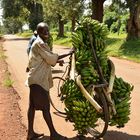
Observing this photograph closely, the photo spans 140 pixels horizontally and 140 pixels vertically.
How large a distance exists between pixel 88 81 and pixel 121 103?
640mm

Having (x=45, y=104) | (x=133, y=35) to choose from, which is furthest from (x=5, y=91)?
(x=133, y=35)

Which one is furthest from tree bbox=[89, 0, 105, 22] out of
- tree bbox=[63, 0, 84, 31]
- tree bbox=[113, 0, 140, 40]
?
tree bbox=[113, 0, 140, 40]

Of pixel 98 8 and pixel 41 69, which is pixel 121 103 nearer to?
pixel 41 69

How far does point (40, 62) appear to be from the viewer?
6516 mm

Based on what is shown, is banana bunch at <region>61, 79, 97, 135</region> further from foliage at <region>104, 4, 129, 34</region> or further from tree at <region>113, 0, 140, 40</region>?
foliage at <region>104, 4, 129, 34</region>

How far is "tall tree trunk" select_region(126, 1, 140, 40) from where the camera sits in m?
27.4

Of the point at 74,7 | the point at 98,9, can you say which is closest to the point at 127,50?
the point at 98,9

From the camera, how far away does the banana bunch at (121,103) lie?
6605mm

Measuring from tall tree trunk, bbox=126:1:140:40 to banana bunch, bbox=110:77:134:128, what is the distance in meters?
21.1

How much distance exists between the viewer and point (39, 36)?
6.61 metres

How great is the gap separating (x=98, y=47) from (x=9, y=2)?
6344cm

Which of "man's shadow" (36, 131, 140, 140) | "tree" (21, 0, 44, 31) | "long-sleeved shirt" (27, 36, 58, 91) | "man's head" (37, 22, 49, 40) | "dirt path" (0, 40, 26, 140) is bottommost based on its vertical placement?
"tree" (21, 0, 44, 31)

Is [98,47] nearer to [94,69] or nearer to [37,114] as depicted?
[94,69]

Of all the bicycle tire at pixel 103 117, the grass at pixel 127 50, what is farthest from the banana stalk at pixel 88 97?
the grass at pixel 127 50
